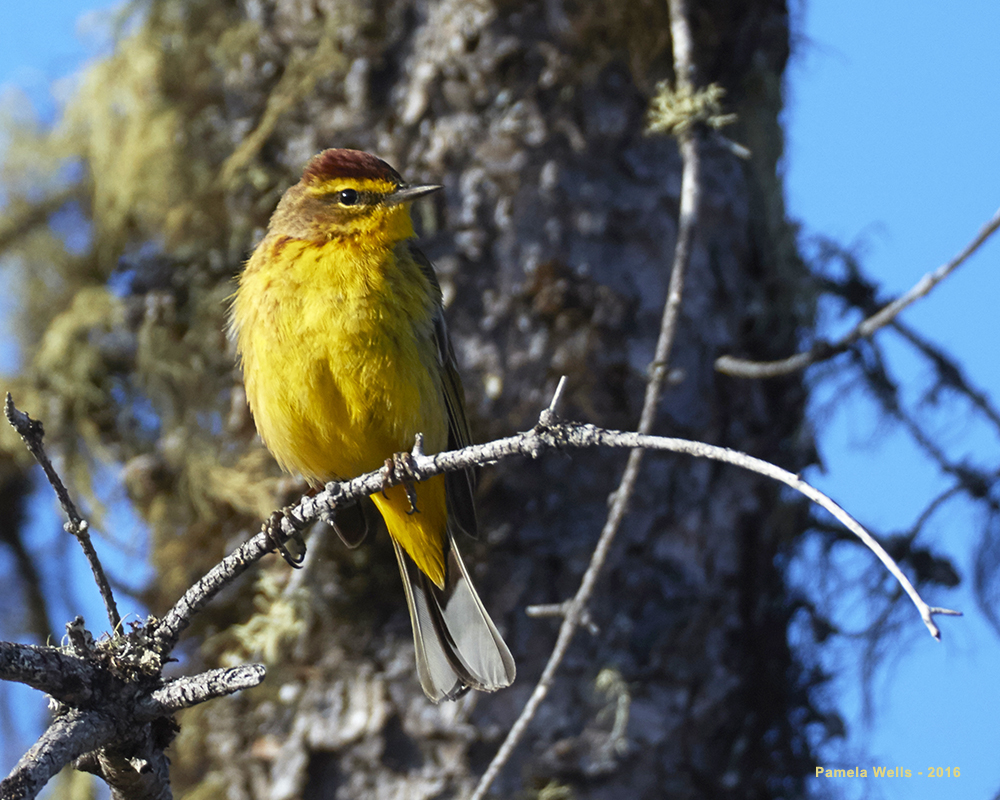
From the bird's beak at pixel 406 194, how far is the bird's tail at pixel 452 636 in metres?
1.21

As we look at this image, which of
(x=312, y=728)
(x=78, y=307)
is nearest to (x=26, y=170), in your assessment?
(x=78, y=307)

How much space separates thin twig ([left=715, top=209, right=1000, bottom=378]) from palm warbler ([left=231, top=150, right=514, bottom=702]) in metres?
1.07

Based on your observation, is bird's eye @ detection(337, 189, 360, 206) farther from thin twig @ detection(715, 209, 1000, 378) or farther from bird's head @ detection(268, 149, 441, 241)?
thin twig @ detection(715, 209, 1000, 378)

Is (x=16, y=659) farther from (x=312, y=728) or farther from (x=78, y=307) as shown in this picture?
(x=78, y=307)

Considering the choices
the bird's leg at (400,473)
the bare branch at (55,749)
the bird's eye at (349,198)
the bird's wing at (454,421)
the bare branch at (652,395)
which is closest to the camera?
the bare branch at (55,749)

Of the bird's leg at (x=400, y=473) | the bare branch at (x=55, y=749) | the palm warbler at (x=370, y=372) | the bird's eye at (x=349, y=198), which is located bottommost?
the bare branch at (x=55, y=749)

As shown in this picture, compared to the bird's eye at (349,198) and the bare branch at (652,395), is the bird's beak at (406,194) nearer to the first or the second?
the bird's eye at (349,198)

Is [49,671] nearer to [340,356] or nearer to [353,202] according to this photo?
[340,356]

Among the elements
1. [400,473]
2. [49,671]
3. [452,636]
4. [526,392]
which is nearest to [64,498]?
[49,671]

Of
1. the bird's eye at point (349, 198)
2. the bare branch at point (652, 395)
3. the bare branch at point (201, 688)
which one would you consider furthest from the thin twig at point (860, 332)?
the bare branch at point (201, 688)

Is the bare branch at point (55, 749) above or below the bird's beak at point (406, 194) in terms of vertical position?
below

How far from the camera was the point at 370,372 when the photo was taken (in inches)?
131

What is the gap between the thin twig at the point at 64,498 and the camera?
6.30 feet

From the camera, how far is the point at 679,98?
3779 millimetres
